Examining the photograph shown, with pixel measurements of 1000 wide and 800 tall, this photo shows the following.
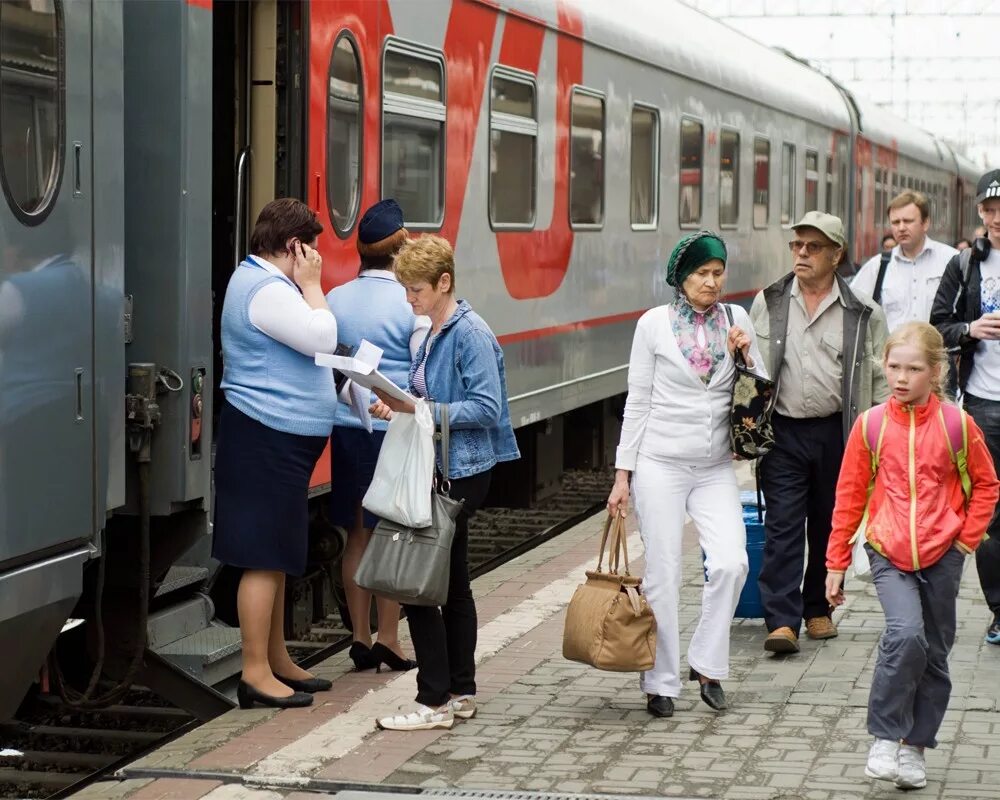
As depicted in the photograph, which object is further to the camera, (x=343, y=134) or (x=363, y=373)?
(x=343, y=134)

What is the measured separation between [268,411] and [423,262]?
749 millimetres

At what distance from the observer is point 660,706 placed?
20.7 ft

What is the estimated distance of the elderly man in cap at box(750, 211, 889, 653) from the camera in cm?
714

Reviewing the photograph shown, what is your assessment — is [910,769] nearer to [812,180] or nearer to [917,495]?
[917,495]

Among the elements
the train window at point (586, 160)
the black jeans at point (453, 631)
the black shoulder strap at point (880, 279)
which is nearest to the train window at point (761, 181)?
the train window at point (586, 160)

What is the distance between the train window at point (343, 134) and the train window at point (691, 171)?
19.4ft

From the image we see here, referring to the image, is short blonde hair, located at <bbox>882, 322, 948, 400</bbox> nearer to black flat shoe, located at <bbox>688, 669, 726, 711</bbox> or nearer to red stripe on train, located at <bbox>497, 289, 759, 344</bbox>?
black flat shoe, located at <bbox>688, 669, 726, 711</bbox>

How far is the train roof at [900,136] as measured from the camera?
23.0 m

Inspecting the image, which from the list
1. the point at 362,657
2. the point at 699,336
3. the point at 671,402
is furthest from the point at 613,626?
the point at 362,657

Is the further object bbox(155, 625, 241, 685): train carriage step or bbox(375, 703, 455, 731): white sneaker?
bbox(155, 625, 241, 685): train carriage step

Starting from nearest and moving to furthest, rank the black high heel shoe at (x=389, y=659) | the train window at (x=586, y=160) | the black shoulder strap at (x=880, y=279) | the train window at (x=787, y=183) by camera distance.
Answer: the black high heel shoe at (x=389, y=659) < the black shoulder strap at (x=880, y=279) < the train window at (x=586, y=160) < the train window at (x=787, y=183)

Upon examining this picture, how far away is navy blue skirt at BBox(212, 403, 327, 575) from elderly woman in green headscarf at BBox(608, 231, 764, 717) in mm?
1086

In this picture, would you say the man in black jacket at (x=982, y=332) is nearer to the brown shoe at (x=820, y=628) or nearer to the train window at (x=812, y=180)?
the brown shoe at (x=820, y=628)

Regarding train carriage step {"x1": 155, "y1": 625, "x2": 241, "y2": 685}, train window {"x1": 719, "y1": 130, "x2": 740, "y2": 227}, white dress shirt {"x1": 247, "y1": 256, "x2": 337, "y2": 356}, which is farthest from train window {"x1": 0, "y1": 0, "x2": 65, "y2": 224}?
train window {"x1": 719, "y1": 130, "x2": 740, "y2": 227}
